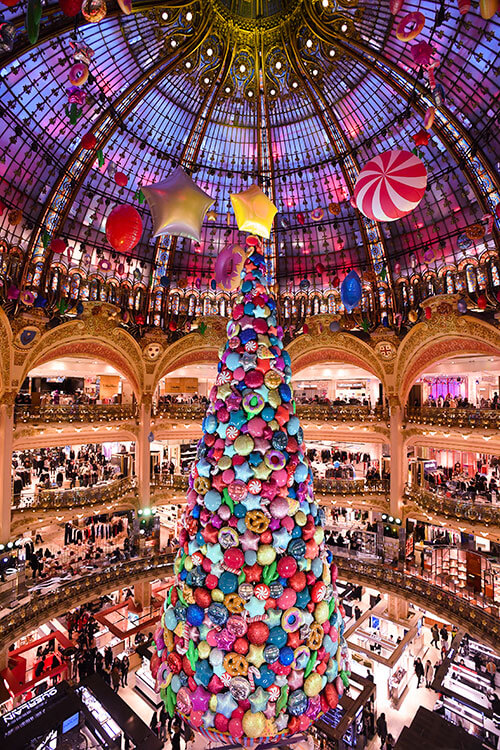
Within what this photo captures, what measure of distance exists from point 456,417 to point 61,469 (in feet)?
73.4

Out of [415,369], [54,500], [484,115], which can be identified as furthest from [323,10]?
[54,500]

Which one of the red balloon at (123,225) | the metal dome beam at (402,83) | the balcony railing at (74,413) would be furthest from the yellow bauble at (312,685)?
the metal dome beam at (402,83)

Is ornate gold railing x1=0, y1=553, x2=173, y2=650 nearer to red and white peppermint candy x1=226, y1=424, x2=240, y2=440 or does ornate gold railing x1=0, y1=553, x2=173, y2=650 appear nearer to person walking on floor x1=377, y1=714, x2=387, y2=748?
person walking on floor x1=377, y1=714, x2=387, y2=748

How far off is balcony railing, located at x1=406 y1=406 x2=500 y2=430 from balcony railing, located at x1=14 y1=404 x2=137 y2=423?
15.7 m

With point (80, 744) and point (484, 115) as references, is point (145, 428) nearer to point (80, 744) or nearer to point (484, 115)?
point (80, 744)

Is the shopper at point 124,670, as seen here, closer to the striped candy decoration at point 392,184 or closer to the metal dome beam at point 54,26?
the striped candy decoration at point 392,184

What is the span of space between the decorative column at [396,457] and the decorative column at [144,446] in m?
13.7

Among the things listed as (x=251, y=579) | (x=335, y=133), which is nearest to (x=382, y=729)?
(x=251, y=579)

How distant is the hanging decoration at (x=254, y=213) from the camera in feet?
22.6

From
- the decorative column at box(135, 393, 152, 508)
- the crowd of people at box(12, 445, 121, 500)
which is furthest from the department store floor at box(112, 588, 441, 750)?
the crowd of people at box(12, 445, 121, 500)

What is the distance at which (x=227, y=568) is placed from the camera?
538 centimetres

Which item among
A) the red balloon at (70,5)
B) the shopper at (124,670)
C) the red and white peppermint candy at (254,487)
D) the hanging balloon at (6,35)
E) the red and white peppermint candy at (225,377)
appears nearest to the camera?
the red and white peppermint candy at (254,487)

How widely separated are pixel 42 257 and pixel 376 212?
52.7 ft

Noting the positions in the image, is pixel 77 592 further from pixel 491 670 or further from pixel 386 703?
pixel 491 670
